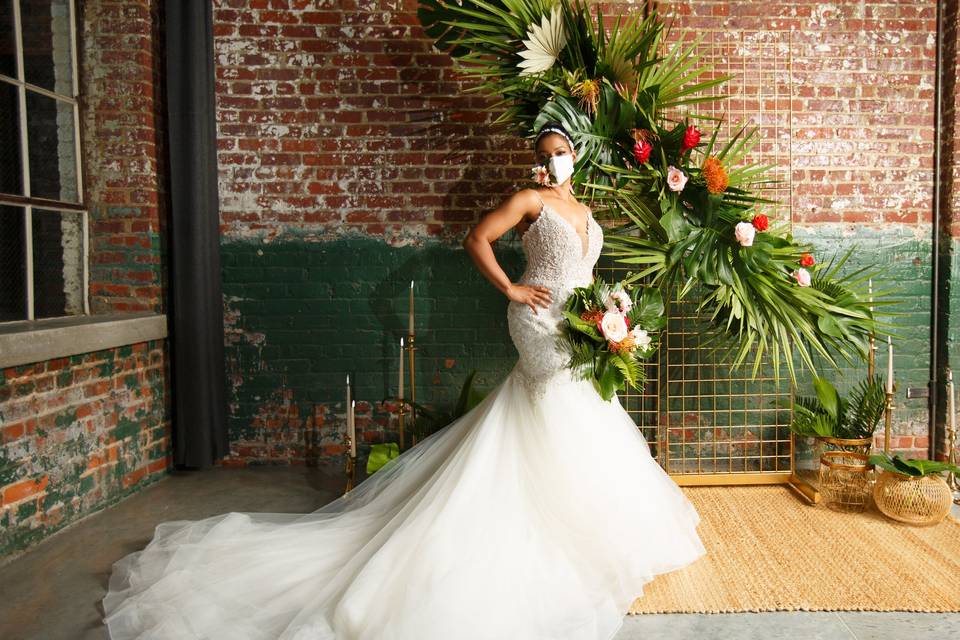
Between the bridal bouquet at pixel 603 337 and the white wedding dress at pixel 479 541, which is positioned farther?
the bridal bouquet at pixel 603 337

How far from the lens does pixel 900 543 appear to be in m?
2.84

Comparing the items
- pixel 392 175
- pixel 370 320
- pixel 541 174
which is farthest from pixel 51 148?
pixel 541 174

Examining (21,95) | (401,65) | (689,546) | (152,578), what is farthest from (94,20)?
(689,546)

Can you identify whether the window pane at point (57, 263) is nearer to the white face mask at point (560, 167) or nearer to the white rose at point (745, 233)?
the white face mask at point (560, 167)

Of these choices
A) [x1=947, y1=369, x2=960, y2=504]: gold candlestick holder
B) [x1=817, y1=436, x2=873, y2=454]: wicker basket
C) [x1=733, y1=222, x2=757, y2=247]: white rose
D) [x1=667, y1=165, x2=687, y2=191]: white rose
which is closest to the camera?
[x1=733, y1=222, x2=757, y2=247]: white rose

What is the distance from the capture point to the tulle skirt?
2020 millimetres

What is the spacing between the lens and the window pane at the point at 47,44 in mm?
3227

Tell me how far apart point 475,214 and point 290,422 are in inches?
70.9

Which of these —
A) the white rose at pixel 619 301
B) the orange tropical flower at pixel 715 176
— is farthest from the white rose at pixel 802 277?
the white rose at pixel 619 301

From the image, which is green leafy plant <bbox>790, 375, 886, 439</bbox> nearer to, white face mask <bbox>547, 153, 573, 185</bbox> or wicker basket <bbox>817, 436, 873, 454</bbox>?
wicker basket <bbox>817, 436, 873, 454</bbox>

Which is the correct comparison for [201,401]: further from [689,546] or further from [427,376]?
[689,546]

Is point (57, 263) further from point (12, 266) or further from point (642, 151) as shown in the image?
point (642, 151)

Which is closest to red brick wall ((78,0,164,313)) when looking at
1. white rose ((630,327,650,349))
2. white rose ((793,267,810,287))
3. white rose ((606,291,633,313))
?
white rose ((606,291,633,313))

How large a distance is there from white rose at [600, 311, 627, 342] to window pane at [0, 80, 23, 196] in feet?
9.93
